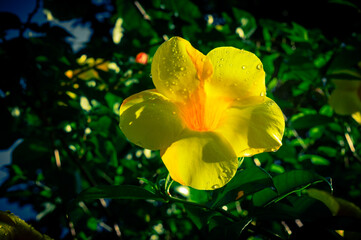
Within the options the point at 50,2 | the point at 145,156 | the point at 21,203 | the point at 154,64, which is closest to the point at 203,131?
the point at 154,64

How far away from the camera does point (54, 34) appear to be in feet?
3.17

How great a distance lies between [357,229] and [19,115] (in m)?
1.31

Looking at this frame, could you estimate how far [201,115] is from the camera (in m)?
0.57

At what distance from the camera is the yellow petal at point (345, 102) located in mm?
1116

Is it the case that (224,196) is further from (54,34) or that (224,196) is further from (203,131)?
(54,34)

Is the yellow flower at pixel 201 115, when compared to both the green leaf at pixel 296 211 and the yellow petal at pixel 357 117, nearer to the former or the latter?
the green leaf at pixel 296 211

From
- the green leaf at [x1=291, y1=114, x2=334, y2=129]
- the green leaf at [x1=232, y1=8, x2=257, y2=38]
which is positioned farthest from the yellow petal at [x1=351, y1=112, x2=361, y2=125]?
the green leaf at [x1=232, y1=8, x2=257, y2=38]

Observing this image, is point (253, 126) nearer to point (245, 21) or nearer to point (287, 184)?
point (287, 184)

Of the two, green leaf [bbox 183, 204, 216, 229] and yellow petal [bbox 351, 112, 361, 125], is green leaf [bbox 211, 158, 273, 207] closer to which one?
green leaf [bbox 183, 204, 216, 229]

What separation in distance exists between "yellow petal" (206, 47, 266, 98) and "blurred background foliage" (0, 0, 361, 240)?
6.8 inches

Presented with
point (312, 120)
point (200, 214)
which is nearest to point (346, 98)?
point (312, 120)

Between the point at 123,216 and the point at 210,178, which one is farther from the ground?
the point at 210,178

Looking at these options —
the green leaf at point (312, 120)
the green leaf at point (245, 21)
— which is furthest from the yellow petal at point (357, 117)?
the green leaf at point (245, 21)

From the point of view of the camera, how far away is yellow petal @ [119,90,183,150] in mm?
467
